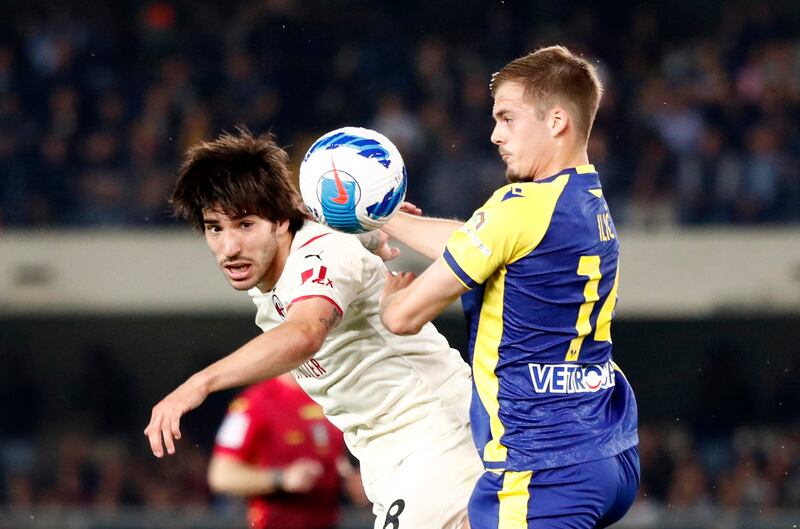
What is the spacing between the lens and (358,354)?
4.58 metres

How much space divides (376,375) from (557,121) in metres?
1.14

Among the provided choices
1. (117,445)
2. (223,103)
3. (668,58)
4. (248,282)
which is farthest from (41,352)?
(248,282)

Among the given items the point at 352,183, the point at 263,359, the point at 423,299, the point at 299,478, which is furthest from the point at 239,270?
the point at 299,478

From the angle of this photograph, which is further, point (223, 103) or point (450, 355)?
point (223, 103)

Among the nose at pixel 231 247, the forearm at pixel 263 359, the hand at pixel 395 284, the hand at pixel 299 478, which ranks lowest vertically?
the hand at pixel 299 478

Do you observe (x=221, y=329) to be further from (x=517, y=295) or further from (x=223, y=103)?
(x=517, y=295)

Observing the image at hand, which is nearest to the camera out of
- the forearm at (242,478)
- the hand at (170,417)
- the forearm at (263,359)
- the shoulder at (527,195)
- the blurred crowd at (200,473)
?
the hand at (170,417)

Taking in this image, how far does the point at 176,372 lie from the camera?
599 inches

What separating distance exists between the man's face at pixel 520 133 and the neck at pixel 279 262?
93 cm

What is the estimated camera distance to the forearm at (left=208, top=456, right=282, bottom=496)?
6504 millimetres

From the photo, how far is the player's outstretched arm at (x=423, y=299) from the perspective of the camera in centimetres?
395

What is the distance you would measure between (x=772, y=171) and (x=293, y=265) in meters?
10.9

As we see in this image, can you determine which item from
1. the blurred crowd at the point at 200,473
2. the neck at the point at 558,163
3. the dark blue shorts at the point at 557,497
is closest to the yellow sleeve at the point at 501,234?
the neck at the point at 558,163

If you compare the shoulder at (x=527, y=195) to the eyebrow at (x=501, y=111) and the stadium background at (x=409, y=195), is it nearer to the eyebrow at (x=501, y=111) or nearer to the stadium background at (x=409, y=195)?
the eyebrow at (x=501, y=111)
